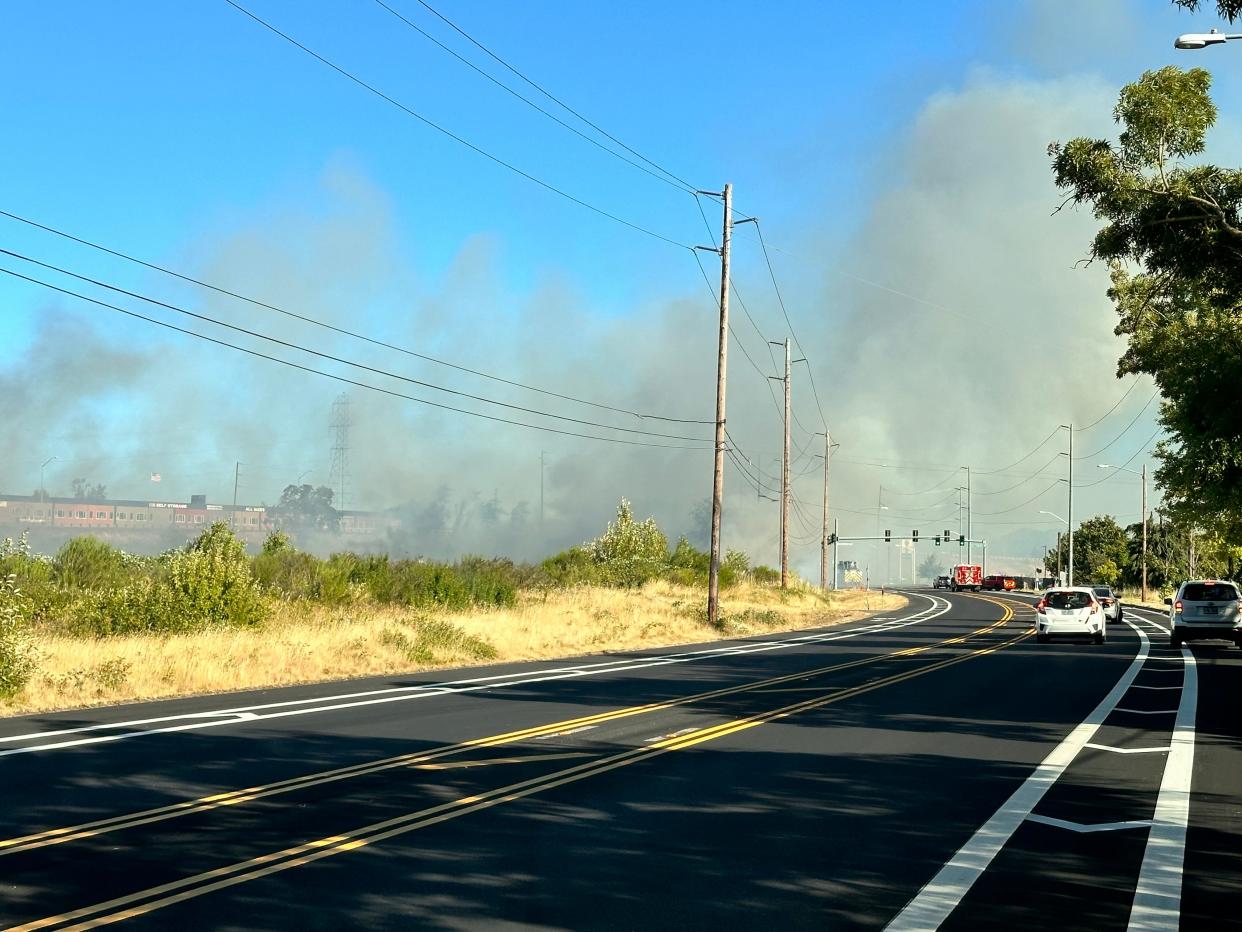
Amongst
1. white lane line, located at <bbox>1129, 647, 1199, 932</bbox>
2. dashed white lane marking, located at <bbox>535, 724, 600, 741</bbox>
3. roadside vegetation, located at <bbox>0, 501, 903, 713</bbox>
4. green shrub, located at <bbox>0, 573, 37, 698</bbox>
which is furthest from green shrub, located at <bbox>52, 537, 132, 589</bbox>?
white lane line, located at <bbox>1129, 647, 1199, 932</bbox>

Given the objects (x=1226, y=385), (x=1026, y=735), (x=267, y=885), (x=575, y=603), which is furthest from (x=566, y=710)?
(x=575, y=603)

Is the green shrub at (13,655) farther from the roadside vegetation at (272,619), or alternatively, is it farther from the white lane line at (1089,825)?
the white lane line at (1089,825)

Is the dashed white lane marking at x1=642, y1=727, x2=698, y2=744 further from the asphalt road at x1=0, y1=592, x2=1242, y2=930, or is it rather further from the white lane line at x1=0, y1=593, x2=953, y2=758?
the white lane line at x1=0, y1=593, x2=953, y2=758

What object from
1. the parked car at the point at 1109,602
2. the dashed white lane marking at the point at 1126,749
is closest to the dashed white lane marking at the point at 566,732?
the dashed white lane marking at the point at 1126,749

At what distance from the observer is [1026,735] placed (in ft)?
47.7

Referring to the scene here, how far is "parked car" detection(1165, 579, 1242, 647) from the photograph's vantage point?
A: 34062mm

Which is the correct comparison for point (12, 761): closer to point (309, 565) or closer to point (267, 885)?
point (267, 885)

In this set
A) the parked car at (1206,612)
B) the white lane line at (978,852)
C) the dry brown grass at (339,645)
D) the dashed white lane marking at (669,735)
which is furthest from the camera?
the parked car at (1206,612)

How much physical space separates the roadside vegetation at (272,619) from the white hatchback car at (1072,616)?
9936mm

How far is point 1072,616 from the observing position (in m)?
36.7

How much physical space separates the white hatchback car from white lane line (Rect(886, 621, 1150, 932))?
23415 mm

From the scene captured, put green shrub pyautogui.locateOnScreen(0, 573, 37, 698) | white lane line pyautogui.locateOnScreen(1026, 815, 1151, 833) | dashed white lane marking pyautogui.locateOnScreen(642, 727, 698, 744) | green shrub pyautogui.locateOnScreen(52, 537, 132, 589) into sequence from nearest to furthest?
white lane line pyautogui.locateOnScreen(1026, 815, 1151, 833)
dashed white lane marking pyautogui.locateOnScreen(642, 727, 698, 744)
green shrub pyautogui.locateOnScreen(0, 573, 37, 698)
green shrub pyautogui.locateOnScreen(52, 537, 132, 589)

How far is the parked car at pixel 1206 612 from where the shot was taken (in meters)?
34.1

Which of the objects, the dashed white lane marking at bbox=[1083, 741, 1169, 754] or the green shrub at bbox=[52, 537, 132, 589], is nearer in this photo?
the dashed white lane marking at bbox=[1083, 741, 1169, 754]
